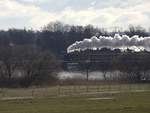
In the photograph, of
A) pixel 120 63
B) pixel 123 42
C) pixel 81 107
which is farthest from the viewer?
pixel 120 63

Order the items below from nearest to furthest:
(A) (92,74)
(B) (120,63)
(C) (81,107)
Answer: (C) (81,107)
(B) (120,63)
(A) (92,74)

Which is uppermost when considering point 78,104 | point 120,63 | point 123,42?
point 123,42

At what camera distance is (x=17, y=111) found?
39656 mm

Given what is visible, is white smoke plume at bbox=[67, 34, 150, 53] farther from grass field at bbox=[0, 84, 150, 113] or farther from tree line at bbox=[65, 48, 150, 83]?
tree line at bbox=[65, 48, 150, 83]

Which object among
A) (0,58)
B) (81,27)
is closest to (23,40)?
(81,27)

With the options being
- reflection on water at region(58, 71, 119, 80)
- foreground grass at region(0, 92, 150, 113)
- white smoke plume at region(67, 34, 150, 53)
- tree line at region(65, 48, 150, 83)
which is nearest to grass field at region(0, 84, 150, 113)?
foreground grass at region(0, 92, 150, 113)

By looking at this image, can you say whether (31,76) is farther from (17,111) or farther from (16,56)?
(17,111)

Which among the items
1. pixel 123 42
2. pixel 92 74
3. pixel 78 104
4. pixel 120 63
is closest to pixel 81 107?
pixel 78 104

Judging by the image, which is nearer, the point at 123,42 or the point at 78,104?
the point at 78,104

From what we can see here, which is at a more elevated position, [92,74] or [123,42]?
[123,42]

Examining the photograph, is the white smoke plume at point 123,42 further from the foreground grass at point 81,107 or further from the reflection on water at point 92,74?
the reflection on water at point 92,74

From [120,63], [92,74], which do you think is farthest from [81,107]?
[92,74]

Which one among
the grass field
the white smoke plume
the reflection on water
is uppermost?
the white smoke plume

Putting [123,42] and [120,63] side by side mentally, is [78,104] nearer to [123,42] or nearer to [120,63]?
[123,42]
